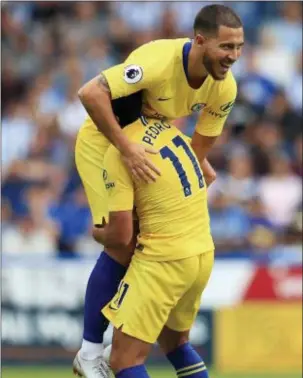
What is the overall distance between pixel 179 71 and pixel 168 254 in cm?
94

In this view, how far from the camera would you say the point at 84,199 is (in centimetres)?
1209

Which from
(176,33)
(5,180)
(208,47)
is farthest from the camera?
(176,33)

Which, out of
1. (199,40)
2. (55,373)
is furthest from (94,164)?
(55,373)

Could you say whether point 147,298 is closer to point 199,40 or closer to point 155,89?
point 155,89

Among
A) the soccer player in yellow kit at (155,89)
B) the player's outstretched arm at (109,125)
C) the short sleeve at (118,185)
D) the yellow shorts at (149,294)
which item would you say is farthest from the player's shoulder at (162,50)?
the yellow shorts at (149,294)

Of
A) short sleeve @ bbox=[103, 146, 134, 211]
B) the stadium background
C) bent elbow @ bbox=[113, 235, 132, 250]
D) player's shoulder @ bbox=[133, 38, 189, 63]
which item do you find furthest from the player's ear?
the stadium background

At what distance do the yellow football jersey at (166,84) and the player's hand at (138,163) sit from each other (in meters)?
0.27

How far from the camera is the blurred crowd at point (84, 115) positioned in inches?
469

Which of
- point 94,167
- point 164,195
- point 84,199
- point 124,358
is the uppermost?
point 94,167

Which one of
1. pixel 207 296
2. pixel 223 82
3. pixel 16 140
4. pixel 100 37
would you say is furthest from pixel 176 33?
pixel 223 82

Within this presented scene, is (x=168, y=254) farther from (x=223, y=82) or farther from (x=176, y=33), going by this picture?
(x=176, y=33)

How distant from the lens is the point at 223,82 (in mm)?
6203

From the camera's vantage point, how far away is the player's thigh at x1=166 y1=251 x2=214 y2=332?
20.6ft

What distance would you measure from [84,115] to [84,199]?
1.50 metres
